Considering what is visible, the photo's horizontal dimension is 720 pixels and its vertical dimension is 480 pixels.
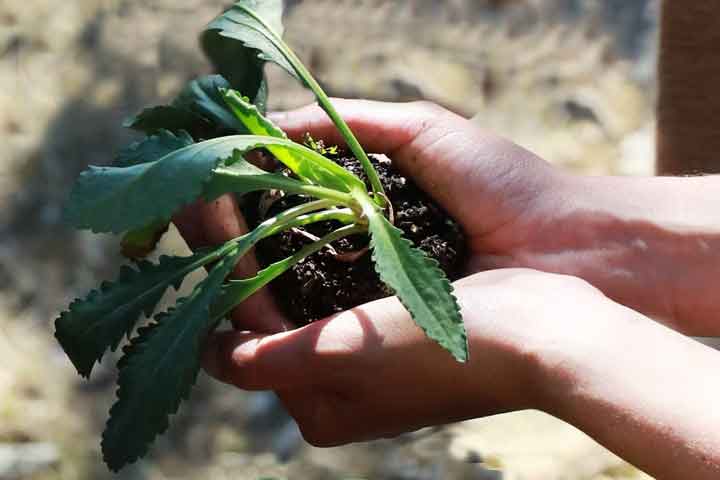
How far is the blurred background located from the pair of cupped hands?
399 millimetres

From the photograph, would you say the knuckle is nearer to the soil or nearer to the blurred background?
the soil

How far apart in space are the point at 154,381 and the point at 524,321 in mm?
399

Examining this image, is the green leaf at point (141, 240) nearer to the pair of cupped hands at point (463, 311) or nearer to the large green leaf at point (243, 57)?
the pair of cupped hands at point (463, 311)

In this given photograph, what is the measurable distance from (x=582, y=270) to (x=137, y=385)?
1.90 feet

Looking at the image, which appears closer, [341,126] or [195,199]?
[195,199]

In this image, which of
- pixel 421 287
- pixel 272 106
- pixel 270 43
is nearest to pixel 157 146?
pixel 270 43

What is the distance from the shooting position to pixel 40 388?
1.51 m

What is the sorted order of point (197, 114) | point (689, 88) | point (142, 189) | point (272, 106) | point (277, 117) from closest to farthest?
point (142, 189)
point (197, 114)
point (277, 117)
point (689, 88)
point (272, 106)

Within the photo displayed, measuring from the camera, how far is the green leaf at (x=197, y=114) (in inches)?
40.8

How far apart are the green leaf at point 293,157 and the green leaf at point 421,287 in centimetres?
12

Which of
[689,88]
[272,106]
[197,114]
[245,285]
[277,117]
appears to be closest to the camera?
[245,285]

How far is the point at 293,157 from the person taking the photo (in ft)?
3.30

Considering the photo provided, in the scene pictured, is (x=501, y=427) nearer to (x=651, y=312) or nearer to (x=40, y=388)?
(x=651, y=312)

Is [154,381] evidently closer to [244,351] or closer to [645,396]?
[244,351]
